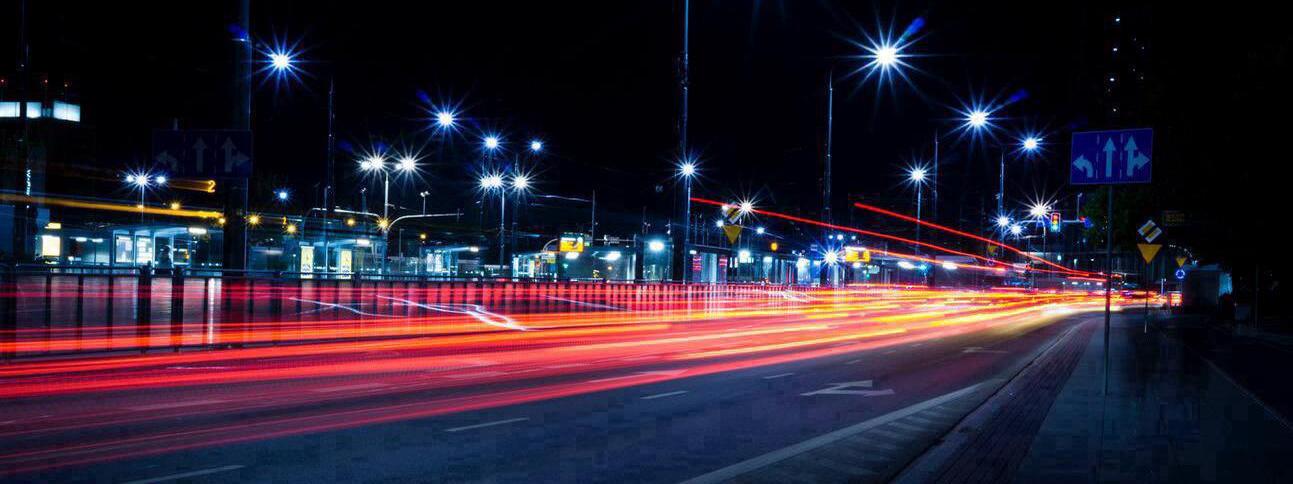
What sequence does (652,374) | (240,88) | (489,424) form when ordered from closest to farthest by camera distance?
Result: (489,424) < (240,88) < (652,374)

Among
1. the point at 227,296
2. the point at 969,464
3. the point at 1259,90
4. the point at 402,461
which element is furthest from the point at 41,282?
the point at 1259,90

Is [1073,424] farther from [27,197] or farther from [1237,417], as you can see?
[27,197]

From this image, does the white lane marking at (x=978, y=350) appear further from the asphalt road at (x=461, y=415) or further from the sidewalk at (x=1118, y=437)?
the sidewalk at (x=1118, y=437)

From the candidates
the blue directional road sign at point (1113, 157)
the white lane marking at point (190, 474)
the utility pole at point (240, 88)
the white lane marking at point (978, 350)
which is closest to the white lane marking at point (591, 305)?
the white lane marking at point (978, 350)

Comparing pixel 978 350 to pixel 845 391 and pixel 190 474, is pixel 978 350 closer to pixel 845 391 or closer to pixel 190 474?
pixel 845 391

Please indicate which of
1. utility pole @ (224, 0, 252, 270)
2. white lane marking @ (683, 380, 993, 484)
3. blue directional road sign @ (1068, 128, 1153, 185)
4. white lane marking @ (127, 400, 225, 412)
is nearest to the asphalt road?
white lane marking @ (127, 400, 225, 412)

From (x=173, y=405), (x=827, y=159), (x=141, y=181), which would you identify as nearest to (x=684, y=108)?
(x=827, y=159)

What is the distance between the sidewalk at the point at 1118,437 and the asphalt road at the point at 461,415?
5.06 feet

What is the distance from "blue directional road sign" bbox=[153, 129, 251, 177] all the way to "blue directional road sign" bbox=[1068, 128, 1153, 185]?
11.4 metres

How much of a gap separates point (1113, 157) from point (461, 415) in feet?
28.2

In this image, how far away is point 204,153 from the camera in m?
12.7

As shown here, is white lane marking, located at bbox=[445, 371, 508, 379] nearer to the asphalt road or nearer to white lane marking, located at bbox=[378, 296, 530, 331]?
the asphalt road

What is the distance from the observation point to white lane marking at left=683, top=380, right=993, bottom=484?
7.15 m

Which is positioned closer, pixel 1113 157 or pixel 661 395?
pixel 1113 157
